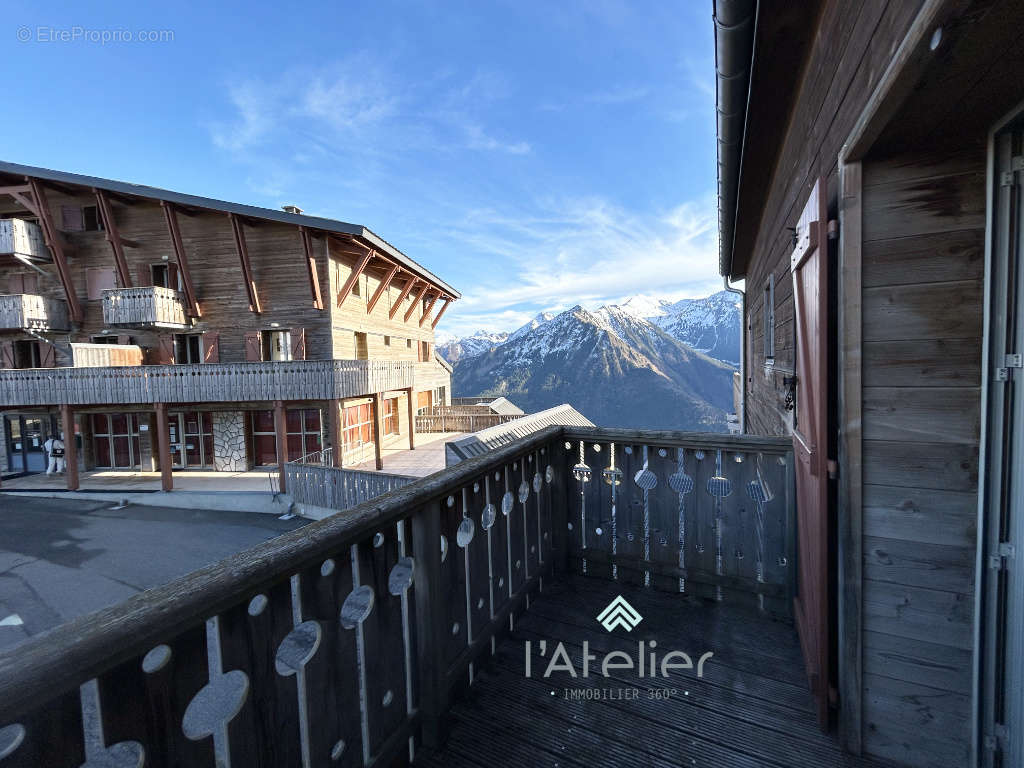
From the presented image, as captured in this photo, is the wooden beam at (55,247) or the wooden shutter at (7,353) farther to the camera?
the wooden shutter at (7,353)

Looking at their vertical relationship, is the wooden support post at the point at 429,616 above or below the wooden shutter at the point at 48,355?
below

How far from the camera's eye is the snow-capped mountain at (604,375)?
10625 centimetres

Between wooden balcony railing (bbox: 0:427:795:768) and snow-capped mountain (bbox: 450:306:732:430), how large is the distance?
9144cm

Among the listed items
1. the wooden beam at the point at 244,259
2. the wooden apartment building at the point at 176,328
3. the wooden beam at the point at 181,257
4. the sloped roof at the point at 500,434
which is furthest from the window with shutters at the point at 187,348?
the sloped roof at the point at 500,434

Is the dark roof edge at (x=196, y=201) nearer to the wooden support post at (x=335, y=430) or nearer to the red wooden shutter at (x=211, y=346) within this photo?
the red wooden shutter at (x=211, y=346)

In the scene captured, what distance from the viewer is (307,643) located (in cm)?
146

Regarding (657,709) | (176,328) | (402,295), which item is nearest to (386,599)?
(657,709)

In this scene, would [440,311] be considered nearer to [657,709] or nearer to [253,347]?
[253,347]

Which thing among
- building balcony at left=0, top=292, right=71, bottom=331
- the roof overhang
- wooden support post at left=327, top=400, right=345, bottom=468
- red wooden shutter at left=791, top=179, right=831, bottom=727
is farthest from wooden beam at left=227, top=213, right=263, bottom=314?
red wooden shutter at left=791, top=179, right=831, bottom=727

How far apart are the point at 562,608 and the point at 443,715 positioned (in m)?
1.25

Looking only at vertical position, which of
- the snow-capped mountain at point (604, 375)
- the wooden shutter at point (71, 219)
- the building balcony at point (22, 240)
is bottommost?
the snow-capped mountain at point (604, 375)

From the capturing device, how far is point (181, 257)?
50.5 feet

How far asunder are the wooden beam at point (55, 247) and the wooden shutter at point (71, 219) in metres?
0.42

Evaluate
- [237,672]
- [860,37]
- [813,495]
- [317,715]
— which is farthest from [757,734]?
[860,37]
